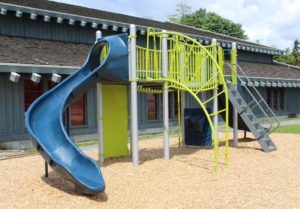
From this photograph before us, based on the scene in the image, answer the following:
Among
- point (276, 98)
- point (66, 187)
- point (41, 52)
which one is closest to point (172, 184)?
point (66, 187)

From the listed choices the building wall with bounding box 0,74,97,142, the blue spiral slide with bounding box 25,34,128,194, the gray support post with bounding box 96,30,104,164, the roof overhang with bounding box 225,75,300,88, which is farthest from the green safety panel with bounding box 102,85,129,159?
the roof overhang with bounding box 225,75,300,88

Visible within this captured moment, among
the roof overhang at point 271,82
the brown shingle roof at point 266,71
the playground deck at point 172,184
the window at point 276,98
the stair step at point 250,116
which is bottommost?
the playground deck at point 172,184

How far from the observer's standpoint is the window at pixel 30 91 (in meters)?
A: 14.8

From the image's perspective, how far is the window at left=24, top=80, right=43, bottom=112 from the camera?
48.5 feet

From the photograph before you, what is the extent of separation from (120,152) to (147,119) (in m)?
8.26

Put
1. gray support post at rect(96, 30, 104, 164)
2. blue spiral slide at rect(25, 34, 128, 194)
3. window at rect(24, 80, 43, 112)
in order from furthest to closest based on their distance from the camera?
window at rect(24, 80, 43, 112)
gray support post at rect(96, 30, 104, 164)
blue spiral slide at rect(25, 34, 128, 194)

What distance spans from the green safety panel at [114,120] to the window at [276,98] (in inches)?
740

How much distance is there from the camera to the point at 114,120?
10.5 metres

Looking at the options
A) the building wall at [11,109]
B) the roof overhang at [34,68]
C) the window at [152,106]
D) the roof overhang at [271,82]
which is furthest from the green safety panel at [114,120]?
the roof overhang at [271,82]

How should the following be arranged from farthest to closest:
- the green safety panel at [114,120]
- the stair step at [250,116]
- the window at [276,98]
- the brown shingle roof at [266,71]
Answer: the window at [276,98]
the brown shingle roof at [266,71]
the stair step at [250,116]
the green safety panel at [114,120]

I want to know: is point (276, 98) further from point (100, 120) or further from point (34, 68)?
point (100, 120)

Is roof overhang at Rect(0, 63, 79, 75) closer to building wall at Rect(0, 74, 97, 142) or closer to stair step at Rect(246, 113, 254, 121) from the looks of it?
building wall at Rect(0, 74, 97, 142)

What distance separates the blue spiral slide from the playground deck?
0.39m

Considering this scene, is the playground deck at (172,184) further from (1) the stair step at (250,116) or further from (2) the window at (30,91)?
(2) the window at (30,91)
